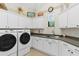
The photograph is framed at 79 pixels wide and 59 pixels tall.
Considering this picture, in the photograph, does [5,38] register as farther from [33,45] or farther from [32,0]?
[33,45]

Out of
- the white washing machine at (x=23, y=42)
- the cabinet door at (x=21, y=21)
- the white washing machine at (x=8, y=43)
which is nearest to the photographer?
the white washing machine at (x=8, y=43)

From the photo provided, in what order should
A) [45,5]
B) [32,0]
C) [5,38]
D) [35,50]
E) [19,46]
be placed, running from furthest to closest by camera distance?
1. [45,5]
2. [35,50]
3. [19,46]
4. [5,38]
5. [32,0]

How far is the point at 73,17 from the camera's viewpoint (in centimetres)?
252

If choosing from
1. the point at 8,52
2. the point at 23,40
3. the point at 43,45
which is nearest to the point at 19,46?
the point at 23,40

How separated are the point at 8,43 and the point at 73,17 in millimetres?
1528

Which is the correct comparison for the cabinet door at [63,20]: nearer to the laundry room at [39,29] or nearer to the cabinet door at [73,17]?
the laundry room at [39,29]

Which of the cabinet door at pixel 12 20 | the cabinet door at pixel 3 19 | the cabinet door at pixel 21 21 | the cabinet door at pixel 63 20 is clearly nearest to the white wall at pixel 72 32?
the cabinet door at pixel 63 20

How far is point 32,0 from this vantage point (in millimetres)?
1471

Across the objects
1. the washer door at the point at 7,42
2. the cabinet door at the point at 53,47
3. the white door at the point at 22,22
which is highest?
the white door at the point at 22,22

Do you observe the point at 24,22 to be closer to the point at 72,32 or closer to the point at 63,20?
the point at 63,20

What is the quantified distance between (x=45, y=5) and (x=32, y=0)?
8.37 feet

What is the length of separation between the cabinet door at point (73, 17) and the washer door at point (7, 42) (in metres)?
1.35

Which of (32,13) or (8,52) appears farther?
(32,13)

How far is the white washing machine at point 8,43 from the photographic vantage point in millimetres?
2194
